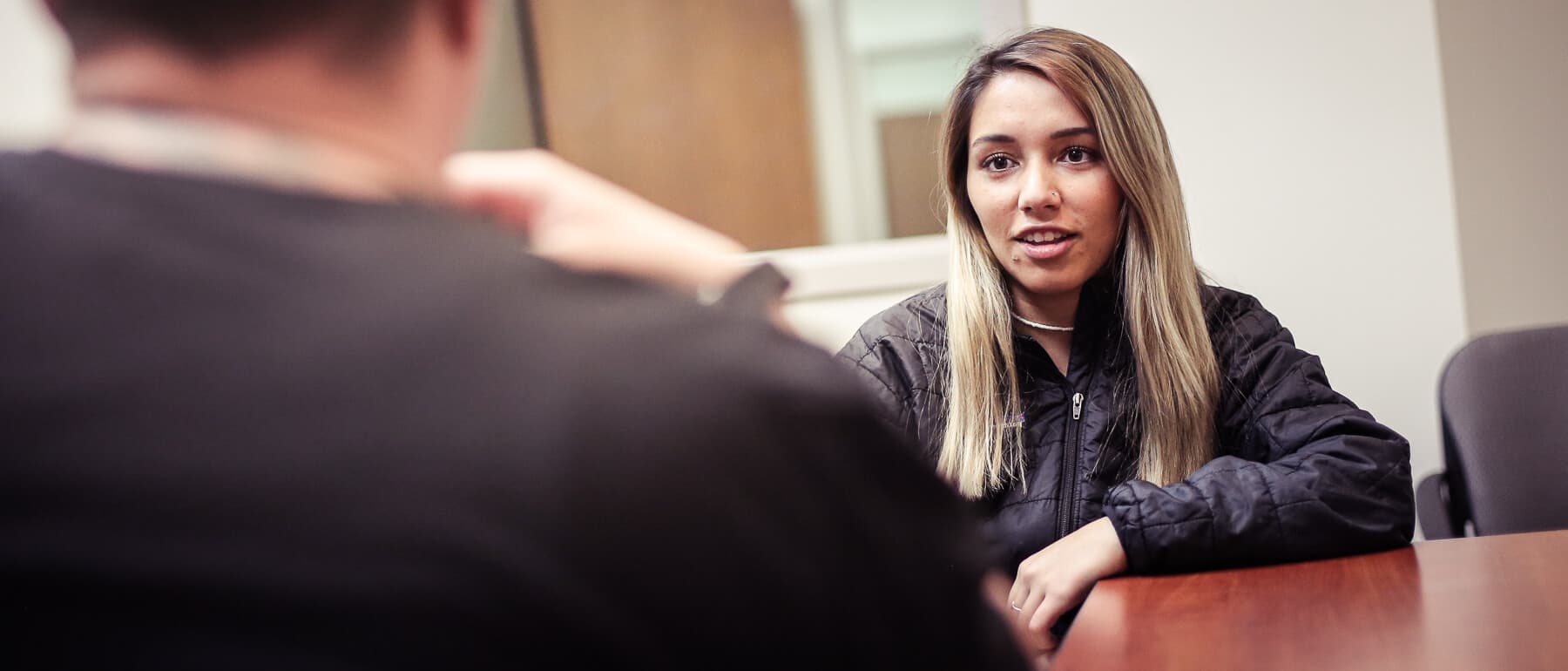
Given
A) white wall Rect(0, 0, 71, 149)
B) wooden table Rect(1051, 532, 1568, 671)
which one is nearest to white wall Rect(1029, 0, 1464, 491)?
wooden table Rect(1051, 532, 1568, 671)

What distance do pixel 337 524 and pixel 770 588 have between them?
0.13 metres

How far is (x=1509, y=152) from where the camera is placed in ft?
8.36

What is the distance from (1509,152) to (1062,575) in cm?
187

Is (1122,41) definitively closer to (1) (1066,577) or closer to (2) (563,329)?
(1) (1066,577)

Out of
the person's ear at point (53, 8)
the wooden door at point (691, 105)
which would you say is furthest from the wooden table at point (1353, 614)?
the wooden door at point (691, 105)

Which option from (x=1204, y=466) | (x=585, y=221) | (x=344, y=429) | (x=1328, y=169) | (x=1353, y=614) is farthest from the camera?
(x=1328, y=169)

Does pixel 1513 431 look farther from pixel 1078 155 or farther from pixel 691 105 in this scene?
pixel 691 105

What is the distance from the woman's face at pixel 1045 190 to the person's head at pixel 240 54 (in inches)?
56.6

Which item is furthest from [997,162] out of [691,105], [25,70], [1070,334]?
[25,70]

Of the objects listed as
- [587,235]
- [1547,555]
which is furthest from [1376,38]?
[587,235]

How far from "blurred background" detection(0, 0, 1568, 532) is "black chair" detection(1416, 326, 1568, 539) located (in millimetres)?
310

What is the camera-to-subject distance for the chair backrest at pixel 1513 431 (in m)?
1.91

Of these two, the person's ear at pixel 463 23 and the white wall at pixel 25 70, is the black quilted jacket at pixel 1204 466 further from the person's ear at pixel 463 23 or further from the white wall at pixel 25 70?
the white wall at pixel 25 70

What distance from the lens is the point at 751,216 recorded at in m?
2.95
